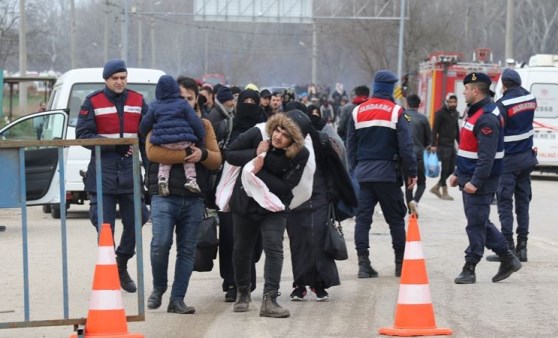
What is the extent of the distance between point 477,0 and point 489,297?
9275cm

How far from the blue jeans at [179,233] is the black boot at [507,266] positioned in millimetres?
2966

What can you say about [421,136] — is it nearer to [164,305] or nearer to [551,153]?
[164,305]

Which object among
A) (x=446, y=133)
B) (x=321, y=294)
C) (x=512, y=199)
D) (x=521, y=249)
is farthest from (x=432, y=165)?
(x=321, y=294)

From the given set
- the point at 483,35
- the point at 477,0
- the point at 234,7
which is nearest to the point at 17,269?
the point at 234,7

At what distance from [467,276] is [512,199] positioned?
1.69 metres

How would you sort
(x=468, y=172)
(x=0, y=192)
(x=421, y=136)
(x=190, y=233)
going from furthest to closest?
(x=421, y=136) < (x=468, y=172) < (x=190, y=233) < (x=0, y=192)

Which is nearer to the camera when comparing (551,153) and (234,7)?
(551,153)

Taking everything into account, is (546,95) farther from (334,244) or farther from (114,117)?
Result: (114,117)

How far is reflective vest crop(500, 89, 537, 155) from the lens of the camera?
12430mm

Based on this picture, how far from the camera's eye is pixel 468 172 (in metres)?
11.3

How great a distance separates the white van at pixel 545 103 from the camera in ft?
91.9


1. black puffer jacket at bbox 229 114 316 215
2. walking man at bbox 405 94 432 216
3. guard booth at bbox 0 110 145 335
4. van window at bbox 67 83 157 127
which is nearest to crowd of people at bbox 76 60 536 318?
black puffer jacket at bbox 229 114 316 215

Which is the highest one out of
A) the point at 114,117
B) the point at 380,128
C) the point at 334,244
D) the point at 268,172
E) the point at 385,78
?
the point at 385,78

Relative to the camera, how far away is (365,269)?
1173 centimetres
